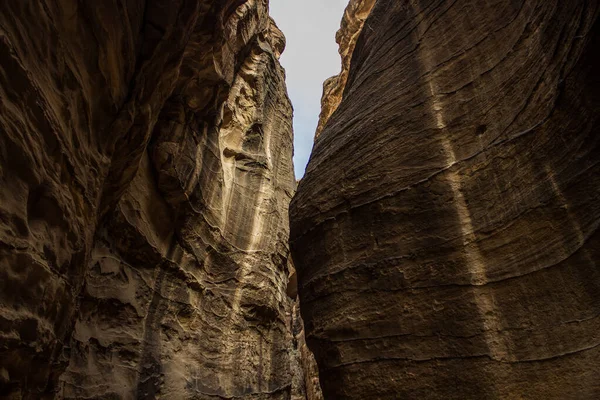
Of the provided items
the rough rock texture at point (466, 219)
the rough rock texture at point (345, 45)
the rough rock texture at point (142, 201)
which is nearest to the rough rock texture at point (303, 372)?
the rough rock texture at point (142, 201)

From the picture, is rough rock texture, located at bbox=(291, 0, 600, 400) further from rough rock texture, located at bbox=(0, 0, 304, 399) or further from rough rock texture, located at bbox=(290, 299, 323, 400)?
rough rock texture, located at bbox=(290, 299, 323, 400)

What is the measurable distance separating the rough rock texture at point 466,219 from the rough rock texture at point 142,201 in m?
2.61

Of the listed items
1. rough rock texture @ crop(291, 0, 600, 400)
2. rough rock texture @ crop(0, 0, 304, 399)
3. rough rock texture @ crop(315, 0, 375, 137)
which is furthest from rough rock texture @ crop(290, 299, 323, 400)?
rough rock texture @ crop(291, 0, 600, 400)

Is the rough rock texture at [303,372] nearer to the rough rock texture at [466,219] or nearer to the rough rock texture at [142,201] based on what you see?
the rough rock texture at [142,201]

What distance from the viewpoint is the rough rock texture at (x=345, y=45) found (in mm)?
21281

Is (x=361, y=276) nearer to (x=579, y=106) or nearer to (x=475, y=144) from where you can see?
(x=475, y=144)

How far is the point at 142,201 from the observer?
28.4 ft

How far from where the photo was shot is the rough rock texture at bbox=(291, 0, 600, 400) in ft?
11.7

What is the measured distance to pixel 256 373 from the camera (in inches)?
415

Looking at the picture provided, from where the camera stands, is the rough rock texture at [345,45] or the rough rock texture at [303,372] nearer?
the rough rock texture at [303,372]

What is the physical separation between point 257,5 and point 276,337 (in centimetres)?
891

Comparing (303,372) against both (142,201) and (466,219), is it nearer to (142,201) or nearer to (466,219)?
(142,201)

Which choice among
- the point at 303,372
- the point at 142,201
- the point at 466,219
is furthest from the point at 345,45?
the point at 466,219

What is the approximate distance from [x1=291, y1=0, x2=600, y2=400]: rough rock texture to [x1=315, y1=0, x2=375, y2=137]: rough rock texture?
15.9 meters
